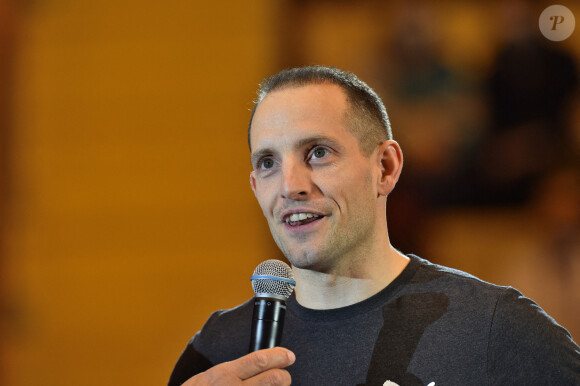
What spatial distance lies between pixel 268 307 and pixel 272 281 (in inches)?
1.9

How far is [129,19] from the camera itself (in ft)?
13.4

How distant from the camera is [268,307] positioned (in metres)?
1.30

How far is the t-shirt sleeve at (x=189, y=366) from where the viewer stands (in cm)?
172

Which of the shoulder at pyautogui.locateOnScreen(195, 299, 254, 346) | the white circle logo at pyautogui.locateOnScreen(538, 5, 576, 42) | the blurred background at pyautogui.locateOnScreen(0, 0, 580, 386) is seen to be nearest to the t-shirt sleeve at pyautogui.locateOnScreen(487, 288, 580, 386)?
the shoulder at pyautogui.locateOnScreen(195, 299, 254, 346)

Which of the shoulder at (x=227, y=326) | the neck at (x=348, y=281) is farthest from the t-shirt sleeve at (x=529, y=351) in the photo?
the shoulder at (x=227, y=326)

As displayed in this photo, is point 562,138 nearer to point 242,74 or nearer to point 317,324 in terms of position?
point 242,74

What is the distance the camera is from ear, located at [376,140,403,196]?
5.48 feet

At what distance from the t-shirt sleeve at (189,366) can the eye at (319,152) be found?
0.58m

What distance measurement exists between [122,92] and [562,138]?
93.6 inches

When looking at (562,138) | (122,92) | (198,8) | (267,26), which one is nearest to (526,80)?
(562,138)

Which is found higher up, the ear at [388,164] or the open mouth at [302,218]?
the ear at [388,164]

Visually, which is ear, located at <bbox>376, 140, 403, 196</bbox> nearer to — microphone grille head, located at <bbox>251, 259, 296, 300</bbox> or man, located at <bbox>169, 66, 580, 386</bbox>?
man, located at <bbox>169, 66, 580, 386</bbox>

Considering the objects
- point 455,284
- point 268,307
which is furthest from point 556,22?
point 268,307

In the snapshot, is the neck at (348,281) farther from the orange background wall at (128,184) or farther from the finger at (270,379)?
the orange background wall at (128,184)
